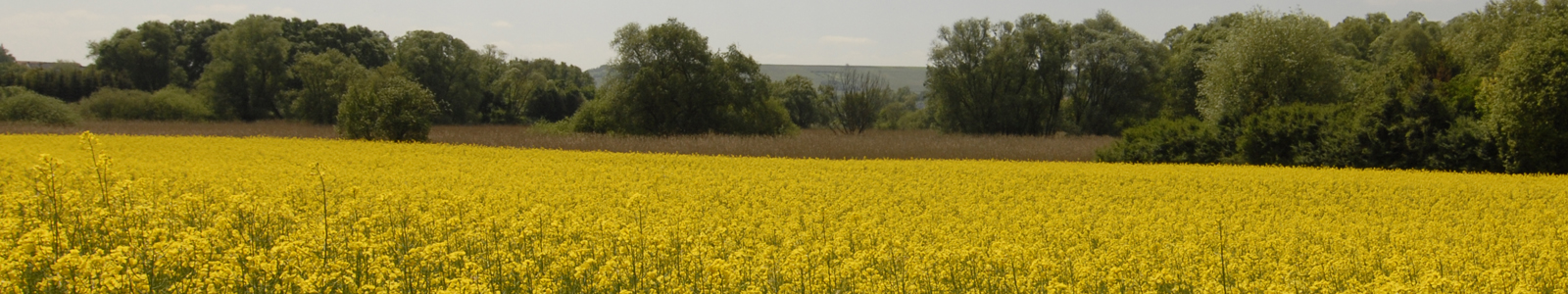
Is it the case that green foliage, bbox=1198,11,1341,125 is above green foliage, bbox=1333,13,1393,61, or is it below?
below

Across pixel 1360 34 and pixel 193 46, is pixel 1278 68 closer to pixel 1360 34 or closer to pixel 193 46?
pixel 1360 34

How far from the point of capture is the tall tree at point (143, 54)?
55.8m

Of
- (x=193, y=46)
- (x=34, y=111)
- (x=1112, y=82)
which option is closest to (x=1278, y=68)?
(x=1112, y=82)

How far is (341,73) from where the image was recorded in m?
42.8

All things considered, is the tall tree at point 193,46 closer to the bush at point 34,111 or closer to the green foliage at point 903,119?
the bush at point 34,111

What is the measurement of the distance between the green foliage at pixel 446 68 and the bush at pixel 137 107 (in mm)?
10385

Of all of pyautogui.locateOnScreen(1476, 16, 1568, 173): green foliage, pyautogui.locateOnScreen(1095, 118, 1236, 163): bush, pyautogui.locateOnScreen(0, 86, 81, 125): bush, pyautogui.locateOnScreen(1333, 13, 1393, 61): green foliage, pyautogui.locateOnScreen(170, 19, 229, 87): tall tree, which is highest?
pyautogui.locateOnScreen(1333, 13, 1393, 61): green foliage

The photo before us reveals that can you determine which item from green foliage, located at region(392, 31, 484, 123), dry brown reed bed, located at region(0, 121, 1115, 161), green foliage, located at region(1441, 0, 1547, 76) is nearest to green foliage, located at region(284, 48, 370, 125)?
green foliage, located at region(392, 31, 484, 123)

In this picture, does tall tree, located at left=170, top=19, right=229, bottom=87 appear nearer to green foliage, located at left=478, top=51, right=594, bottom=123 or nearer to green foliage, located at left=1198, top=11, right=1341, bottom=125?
green foliage, located at left=478, top=51, right=594, bottom=123

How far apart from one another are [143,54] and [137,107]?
19.1 metres

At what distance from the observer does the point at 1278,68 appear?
2905 centimetres

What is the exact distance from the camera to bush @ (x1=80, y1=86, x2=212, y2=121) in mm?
40219

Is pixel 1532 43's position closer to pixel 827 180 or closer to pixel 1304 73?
pixel 1304 73

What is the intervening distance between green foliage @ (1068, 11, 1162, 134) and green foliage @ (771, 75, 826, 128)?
968 inches
